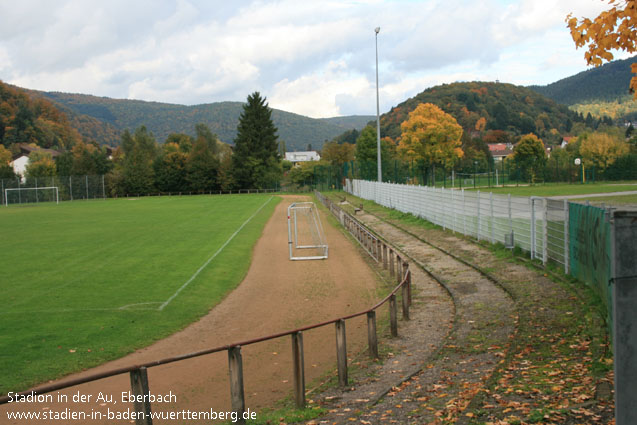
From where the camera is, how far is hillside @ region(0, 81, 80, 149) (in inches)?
5079

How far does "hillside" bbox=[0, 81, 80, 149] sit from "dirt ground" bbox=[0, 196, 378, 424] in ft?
426

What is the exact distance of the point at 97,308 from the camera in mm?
13172

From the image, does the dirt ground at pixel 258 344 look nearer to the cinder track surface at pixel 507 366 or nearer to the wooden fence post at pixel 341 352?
the wooden fence post at pixel 341 352

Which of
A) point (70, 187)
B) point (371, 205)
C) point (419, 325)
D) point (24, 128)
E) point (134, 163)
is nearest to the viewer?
point (419, 325)

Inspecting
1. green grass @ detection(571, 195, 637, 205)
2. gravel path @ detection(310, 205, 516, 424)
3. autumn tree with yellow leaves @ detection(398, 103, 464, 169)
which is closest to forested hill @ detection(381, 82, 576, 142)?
autumn tree with yellow leaves @ detection(398, 103, 464, 169)

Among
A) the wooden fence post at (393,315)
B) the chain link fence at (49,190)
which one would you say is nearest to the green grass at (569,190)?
the wooden fence post at (393,315)

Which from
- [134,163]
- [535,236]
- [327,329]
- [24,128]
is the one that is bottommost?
[327,329]

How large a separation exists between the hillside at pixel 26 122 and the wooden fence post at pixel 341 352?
139 meters

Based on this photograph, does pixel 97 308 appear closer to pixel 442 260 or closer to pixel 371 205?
pixel 442 260

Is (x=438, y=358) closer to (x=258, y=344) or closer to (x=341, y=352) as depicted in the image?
(x=341, y=352)

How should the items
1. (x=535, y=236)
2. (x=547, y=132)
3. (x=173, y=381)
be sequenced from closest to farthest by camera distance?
(x=173, y=381) < (x=535, y=236) < (x=547, y=132)

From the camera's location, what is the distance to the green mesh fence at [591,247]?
962cm

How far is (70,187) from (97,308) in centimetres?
7133

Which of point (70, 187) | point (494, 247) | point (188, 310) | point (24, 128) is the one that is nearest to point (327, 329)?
point (188, 310)
